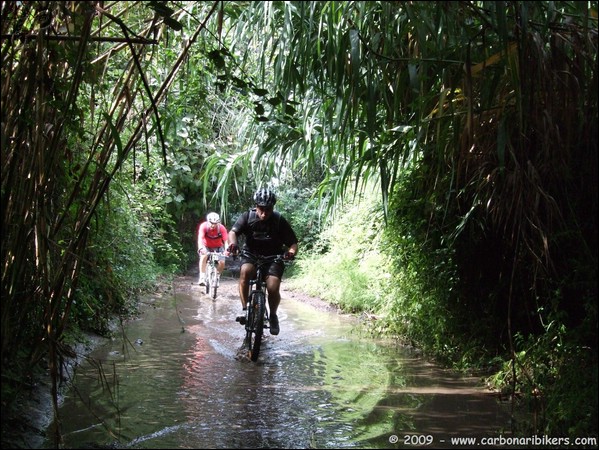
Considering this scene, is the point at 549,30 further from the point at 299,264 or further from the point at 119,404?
the point at 299,264

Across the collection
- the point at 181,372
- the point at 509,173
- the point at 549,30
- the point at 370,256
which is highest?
the point at 549,30

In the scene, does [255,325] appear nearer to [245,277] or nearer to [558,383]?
[245,277]

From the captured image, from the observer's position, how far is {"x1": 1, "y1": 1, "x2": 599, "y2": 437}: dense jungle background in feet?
12.5

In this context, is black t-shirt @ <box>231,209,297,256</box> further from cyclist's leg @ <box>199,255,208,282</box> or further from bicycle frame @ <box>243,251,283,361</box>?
cyclist's leg @ <box>199,255,208,282</box>

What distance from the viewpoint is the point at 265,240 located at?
311 inches

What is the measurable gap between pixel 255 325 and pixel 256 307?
25cm

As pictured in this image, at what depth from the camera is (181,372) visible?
660 centimetres

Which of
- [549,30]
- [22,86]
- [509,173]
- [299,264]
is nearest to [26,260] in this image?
[22,86]

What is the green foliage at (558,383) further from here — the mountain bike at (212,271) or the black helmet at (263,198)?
the mountain bike at (212,271)

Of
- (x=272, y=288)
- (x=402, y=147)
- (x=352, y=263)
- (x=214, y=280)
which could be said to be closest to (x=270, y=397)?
(x=272, y=288)

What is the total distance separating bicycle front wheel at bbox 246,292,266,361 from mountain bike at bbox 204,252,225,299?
5829 mm

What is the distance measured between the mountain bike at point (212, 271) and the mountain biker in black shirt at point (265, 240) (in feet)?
17.8

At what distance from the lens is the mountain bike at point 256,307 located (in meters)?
7.20

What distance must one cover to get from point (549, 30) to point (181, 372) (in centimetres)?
440
